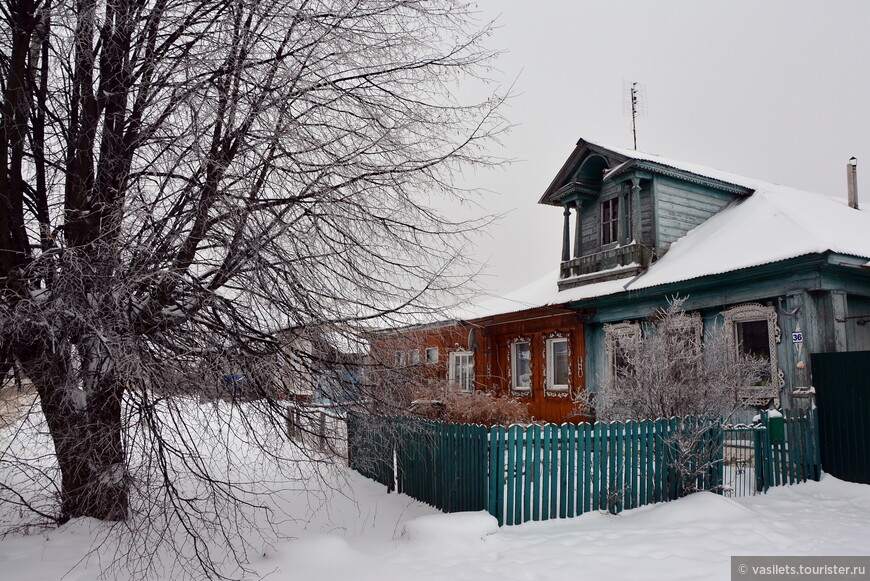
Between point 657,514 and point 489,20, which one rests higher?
point 489,20

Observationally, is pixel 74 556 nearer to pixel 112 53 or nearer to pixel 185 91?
pixel 185 91

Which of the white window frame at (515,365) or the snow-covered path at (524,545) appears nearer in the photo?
the snow-covered path at (524,545)

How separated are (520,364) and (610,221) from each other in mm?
5183

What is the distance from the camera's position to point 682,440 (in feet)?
26.2

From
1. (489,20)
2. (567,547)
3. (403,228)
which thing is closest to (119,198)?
(403,228)

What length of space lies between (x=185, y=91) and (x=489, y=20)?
10.9ft

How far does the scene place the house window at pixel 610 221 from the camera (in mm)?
15383

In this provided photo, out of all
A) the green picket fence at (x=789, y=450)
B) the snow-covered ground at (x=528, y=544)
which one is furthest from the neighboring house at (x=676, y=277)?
the snow-covered ground at (x=528, y=544)

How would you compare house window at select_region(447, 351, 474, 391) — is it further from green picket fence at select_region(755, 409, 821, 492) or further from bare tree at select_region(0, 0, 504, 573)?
bare tree at select_region(0, 0, 504, 573)

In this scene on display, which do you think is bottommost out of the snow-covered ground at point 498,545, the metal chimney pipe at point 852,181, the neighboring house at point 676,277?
the snow-covered ground at point 498,545

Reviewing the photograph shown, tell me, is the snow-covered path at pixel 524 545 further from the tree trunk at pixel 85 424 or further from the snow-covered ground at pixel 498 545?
the tree trunk at pixel 85 424

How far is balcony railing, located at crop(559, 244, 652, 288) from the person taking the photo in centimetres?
1395

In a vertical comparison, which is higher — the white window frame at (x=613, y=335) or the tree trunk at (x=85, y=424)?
the white window frame at (x=613, y=335)

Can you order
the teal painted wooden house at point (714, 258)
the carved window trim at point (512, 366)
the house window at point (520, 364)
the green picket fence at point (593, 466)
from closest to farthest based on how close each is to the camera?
the green picket fence at point (593, 466)
the teal painted wooden house at point (714, 258)
the carved window trim at point (512, 366)
the house window at point (520, 364)
